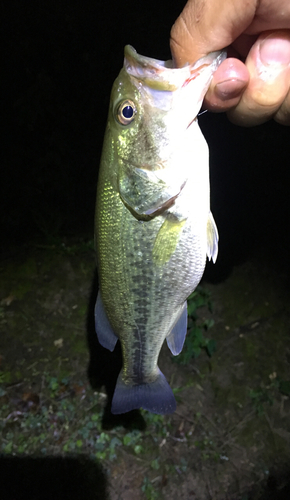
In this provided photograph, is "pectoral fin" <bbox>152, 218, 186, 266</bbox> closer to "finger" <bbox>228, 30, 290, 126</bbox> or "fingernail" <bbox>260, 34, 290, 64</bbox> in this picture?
"finger" <bbox>228, 30, 290, 126</bbox>

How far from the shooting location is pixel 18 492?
102 inches

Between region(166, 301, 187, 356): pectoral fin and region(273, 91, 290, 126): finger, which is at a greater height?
region(273, 91, 290, 126): finger

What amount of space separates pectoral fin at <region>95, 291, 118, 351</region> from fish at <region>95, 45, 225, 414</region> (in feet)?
0.20

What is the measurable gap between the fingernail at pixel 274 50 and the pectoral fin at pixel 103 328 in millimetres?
1396

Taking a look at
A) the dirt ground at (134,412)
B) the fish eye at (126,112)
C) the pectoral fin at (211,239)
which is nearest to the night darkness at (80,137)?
the dirt ground at (134,412)

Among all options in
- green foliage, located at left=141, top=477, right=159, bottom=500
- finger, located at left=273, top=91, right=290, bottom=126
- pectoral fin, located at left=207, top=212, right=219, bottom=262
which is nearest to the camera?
pectoral fin, located at left=207, top=212, right=219, bottom=262

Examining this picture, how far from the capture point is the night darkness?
12.8 feet

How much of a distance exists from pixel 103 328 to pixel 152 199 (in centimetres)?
79

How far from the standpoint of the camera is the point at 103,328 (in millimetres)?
1700

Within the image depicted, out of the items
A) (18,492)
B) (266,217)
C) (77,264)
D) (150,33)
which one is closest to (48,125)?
(150,33)

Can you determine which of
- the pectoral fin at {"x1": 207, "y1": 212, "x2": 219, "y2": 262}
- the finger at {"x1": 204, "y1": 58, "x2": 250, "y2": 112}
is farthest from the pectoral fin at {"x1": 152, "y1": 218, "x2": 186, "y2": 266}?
the finger at {"x1": 204, "y1": 58, "x2": 250, "y2": 112}

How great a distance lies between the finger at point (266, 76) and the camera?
134 centimetres

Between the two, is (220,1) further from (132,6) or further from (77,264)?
(132,6)

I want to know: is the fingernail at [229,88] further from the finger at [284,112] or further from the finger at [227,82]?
the finger at [284,112]
